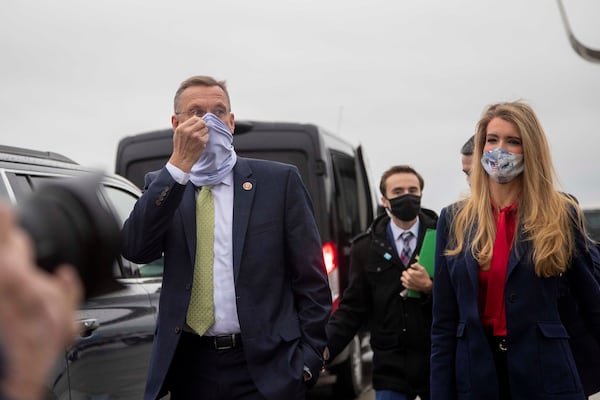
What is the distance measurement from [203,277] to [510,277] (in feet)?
4.00

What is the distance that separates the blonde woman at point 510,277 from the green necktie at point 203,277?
1031mm

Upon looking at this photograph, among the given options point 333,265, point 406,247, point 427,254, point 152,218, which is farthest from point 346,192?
point 152,218

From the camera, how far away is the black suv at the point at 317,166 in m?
8.62

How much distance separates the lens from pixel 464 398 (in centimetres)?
Result: 395

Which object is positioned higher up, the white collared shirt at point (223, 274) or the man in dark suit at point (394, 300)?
the white collared shirt at point (223, 274)

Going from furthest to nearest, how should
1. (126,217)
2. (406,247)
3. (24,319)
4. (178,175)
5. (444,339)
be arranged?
(406,247), (126,217), (444,339), (178,175), (24,319)

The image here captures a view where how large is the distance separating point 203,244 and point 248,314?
329 millimetres

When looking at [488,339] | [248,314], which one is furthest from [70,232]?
[488,339]

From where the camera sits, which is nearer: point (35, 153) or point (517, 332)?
point (517, 332)

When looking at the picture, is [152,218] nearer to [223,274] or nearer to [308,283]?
[223,274]

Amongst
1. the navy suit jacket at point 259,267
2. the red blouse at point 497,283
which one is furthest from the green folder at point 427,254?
the navy suit jacket at point 259,267

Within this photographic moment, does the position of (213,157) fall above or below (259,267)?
above

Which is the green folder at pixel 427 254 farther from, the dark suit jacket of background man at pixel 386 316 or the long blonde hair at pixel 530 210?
the long blonde hair at pixel 530 210

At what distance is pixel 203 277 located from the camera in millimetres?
3629
